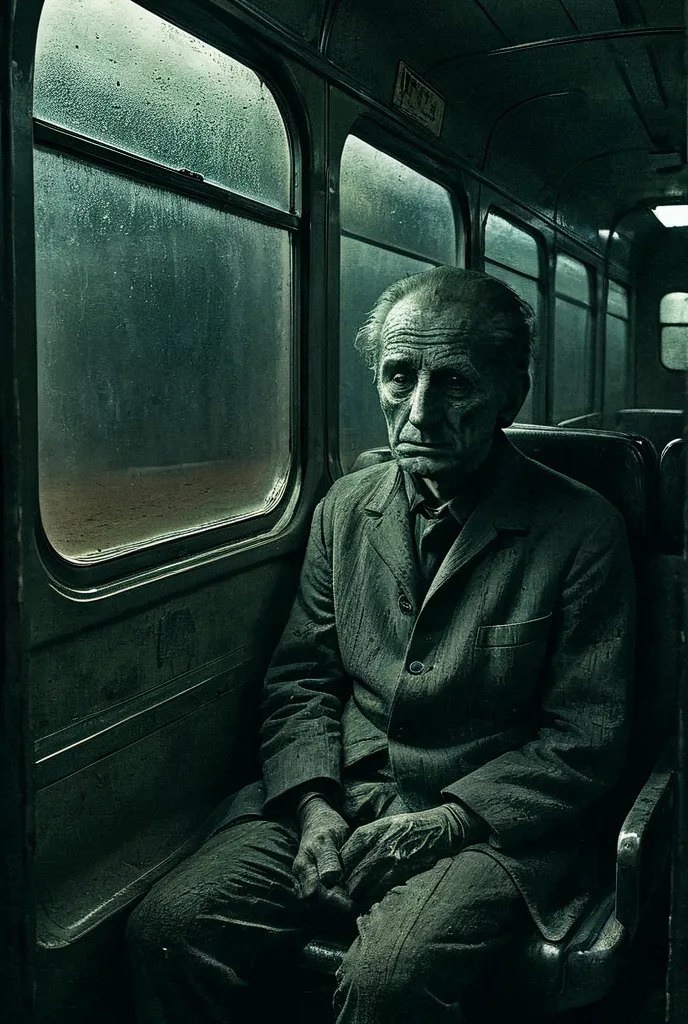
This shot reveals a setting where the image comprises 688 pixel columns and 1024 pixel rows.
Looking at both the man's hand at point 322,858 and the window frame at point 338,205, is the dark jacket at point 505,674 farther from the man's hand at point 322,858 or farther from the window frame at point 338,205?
the window frame at point 338,205

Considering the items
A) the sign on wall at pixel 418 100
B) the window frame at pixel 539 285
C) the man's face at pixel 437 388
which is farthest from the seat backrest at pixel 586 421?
the man's face at pixel 437 388

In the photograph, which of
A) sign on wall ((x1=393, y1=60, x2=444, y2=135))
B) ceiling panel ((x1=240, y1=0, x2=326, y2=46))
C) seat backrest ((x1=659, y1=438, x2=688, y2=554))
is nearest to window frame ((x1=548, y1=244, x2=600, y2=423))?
sign on wall ((x1=393, y1=60, x2=444, y2=135))

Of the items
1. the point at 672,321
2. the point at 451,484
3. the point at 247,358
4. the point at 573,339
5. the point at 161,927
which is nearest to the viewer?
the point at 161,927

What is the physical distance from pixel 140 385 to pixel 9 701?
0.81m

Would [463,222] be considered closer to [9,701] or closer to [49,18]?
[49,18]

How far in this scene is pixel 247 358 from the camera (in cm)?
258

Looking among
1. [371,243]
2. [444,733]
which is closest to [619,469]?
[444,733]

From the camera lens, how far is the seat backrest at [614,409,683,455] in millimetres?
3170

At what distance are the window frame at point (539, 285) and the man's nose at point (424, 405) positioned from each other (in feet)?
3.91

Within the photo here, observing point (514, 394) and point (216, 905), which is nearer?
point (216, 905)

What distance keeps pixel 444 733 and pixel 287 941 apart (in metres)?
0.54

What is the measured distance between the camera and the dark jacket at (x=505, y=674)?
2014 millimetres

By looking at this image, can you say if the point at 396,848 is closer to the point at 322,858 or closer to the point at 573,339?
the point at 322,858

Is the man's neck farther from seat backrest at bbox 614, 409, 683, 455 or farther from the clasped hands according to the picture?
seat backrest at bbox 614, 409, 683, 455
